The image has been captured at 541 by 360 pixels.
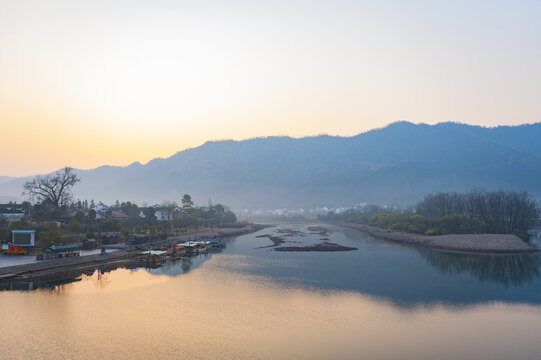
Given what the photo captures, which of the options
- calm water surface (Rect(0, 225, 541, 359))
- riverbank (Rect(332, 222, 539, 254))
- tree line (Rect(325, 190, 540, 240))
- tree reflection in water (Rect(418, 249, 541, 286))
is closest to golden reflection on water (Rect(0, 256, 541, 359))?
calm water surface (Rect(0, 225, 541, 359))

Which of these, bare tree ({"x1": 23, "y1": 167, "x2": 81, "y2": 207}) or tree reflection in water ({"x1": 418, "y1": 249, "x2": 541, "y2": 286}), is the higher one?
bare tree ({"x1": 23, "y1": 167, "x2": 81, "y2": 207})

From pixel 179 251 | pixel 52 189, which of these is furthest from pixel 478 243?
pixel 52 189

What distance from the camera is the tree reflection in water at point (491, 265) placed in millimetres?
47356

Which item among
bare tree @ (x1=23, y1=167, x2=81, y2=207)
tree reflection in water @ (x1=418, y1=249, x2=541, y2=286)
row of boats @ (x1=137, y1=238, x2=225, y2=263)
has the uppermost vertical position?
bare tree @ (x1=23, y1=167, x2=81, y2=207)

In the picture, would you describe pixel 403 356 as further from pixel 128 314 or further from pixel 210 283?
pixel 210 283

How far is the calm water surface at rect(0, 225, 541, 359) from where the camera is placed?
2389 centimetres

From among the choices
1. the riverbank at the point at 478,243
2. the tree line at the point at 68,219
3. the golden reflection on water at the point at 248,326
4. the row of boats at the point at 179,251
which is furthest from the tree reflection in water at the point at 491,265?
the tree line at the point at 68,219

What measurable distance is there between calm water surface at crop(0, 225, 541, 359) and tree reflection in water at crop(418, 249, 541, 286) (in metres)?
0.60

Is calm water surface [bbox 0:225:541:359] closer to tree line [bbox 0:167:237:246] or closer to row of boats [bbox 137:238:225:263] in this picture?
row of boats [bbox 137:238:225:263]

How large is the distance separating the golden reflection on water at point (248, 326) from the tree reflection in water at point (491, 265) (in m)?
14.9

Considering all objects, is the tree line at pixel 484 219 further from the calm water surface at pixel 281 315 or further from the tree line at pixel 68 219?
the tree line at pixel 68 219

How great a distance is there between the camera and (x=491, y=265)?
55.6 m

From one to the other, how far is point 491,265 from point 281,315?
41523 mm

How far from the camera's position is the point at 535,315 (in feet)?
104
